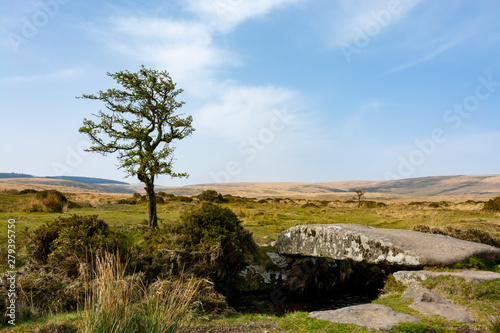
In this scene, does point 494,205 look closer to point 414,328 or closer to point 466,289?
point 466,289

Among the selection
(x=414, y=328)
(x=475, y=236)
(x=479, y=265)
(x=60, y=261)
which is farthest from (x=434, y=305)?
(x=60, y=261)

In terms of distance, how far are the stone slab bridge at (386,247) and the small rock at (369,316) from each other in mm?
2664

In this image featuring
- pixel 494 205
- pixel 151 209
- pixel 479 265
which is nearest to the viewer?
pixel 479 265

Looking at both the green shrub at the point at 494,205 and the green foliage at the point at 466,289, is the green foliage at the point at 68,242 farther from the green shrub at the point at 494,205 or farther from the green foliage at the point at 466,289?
the green shrub at the point at 494,205

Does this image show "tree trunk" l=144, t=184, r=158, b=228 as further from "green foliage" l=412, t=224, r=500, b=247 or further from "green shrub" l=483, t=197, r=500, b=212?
"green shrub" l=483, t=197, r=500, b=212

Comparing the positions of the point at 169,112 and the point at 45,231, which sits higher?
the point at 169,112

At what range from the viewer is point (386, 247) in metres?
8.42

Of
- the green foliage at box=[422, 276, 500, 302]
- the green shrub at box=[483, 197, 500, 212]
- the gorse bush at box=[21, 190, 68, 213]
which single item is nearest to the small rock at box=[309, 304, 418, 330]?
the green foliage at box=[422, 276, 500, 302]

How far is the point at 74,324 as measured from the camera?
484cm

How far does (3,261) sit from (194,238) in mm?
5389

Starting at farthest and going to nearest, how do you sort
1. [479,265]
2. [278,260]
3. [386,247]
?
[278,260] → [386,247] → [479,265]

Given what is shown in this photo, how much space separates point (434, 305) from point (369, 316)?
5.28ft

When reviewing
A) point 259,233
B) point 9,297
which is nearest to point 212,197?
point 259,233

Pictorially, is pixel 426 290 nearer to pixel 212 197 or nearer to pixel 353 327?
pixel 353 327
